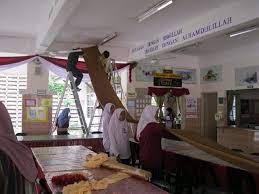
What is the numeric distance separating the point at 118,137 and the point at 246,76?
4.39 metres

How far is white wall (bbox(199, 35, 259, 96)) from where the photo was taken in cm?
754

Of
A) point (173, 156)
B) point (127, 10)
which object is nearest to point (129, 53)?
point (127, 10)

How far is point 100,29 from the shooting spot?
6.39 meters

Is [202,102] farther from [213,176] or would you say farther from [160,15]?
[213,176]

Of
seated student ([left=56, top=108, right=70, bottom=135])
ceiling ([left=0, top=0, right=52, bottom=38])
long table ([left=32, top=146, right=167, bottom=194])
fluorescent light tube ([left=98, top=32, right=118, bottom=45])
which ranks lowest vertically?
long table ([left=32, top=146, right=167, bottom=194])

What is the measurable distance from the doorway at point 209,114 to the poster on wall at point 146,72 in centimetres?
182

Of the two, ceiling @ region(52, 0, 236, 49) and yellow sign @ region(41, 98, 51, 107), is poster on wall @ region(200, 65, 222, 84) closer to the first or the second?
ceiling @ region(52, 0, 236, 49)

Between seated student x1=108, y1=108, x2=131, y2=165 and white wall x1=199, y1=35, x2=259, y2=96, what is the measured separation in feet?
13.4

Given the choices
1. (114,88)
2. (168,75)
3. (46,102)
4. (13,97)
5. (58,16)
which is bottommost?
(46,102)

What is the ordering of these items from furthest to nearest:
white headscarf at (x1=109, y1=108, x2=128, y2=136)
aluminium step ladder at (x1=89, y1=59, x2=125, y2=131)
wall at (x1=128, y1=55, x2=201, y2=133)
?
wall at (x1=128, y1=55, x2=201, y2=133)
aluminium step ladder at (x1=89, y1=59, x2=125, y2=131)
white headscarf at (x1=109, y1=108, x2=128, y2=136)

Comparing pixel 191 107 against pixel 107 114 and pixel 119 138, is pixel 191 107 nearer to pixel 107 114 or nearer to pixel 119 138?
pixel 107 114

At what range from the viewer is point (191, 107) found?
897 centimetres

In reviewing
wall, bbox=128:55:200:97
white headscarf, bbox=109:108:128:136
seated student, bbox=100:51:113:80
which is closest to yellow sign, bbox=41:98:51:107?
seated student, bbox=100:51:113:80

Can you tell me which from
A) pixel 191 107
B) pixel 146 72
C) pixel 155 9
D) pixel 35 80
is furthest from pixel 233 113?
pixel 35 80
